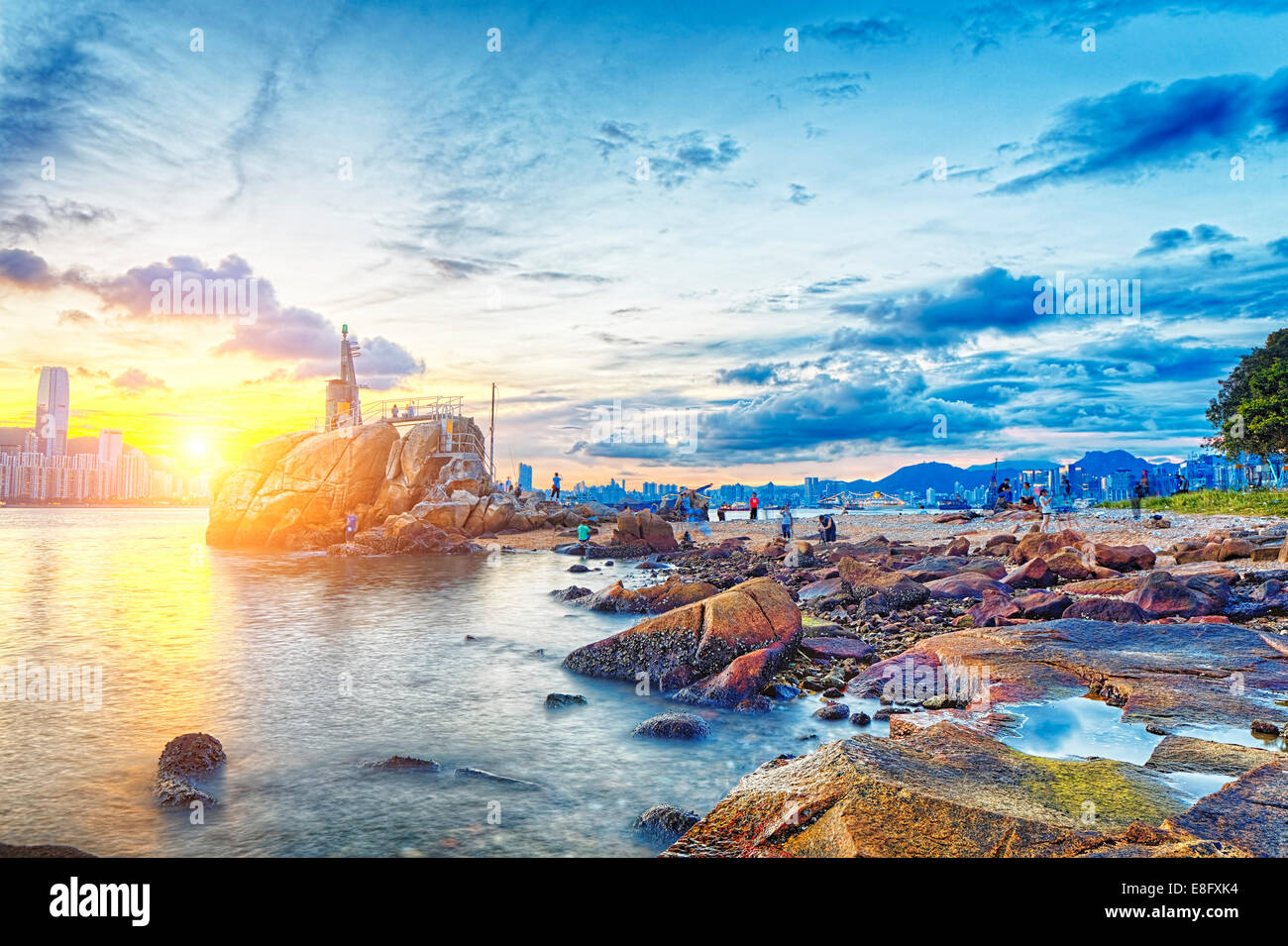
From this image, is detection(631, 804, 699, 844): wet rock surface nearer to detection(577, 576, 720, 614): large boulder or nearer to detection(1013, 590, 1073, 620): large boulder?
detection(577, 576, 720, 614): large boulder

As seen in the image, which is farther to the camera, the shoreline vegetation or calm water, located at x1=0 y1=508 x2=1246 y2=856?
the shoreline vegetation

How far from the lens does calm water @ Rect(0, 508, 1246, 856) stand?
24.5 feet

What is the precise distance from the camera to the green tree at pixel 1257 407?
4272cm

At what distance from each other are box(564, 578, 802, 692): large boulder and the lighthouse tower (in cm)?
5614

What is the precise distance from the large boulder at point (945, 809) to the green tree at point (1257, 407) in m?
50.7

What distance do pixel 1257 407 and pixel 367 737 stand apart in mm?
56032

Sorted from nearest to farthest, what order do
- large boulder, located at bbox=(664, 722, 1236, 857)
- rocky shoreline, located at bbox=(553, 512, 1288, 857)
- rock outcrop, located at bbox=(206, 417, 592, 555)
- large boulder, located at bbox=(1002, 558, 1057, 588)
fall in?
large boulder, located at bbox=(664, 722, 1236, 857)
rocky shoreline, located at bbox=(553, 512, 1288, 857)
large boulder, located at bbox=(1002, 558, 1057, 588)
rock outcrop, located at bbox=(206, 417, 592, 555)

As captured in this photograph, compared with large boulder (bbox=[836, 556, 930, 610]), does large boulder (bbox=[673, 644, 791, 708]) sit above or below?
below

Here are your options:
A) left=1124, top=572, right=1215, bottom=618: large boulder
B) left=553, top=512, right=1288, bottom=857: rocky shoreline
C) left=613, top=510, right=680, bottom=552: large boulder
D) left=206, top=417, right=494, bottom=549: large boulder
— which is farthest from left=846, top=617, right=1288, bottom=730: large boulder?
left=206, top=417, right=494, bottom=549: large boulder

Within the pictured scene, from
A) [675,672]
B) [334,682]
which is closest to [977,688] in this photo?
[675,672]

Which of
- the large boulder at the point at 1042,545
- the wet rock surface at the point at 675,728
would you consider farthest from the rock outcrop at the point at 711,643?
the large boulder at the point at 1042,545

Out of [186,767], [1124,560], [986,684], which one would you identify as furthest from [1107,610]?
[186,767]
